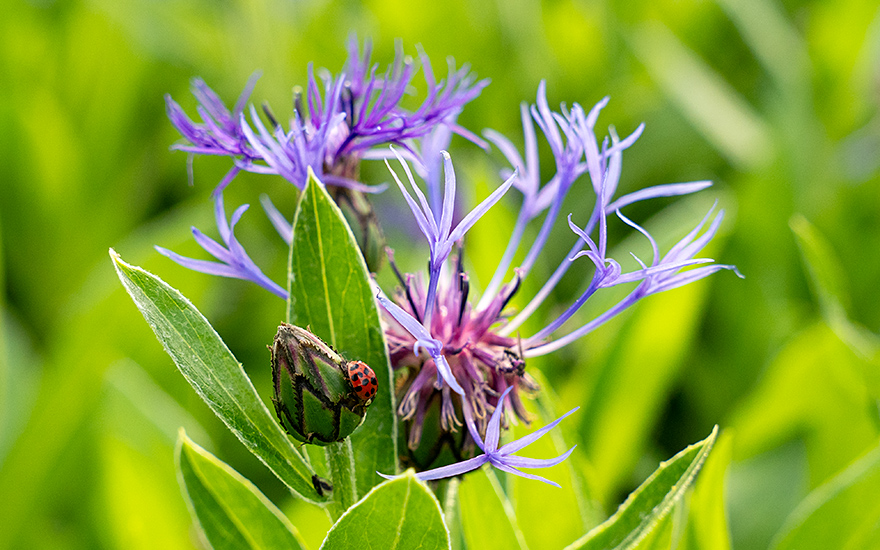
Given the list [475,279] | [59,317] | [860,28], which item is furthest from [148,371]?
[860,28]

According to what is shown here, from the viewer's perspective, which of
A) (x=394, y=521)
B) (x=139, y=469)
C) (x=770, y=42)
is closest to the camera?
(x=394, y=521)

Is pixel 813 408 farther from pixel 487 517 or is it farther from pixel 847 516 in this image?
pixel 487 517

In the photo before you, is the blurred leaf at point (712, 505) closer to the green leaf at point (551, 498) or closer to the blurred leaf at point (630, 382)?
the green leaf at point (551, 498)

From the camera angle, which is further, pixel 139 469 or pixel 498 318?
pixel 139 469

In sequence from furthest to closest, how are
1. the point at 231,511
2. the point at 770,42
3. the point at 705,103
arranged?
1. the point at 770,42
2. the point at 705,103
3. the point at 231,511

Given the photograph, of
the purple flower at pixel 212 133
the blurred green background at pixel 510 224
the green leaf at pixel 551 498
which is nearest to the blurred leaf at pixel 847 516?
the blurred green background at pixel 510 224

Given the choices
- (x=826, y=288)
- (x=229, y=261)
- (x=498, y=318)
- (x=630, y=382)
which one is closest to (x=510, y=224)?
(x=630, y=382)
